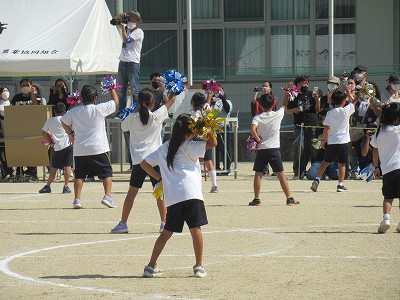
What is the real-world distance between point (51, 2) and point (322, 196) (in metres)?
8.56

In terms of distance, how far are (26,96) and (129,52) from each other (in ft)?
12.2

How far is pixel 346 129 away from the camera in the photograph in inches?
712

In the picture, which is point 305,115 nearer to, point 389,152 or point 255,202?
point 255,202

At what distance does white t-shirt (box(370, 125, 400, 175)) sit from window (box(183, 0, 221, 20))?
16.8m

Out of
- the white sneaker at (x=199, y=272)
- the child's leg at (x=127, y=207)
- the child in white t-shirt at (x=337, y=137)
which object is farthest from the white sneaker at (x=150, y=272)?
the child in white t-shirt at (x=337, y=137)

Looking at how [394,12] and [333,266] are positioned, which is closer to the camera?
[333,266]

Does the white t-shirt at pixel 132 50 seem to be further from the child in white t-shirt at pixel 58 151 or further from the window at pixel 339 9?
the window at pixel 339 9

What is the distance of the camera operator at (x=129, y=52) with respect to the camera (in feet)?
65.0

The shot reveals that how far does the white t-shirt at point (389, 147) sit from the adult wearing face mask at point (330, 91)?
8288 mm

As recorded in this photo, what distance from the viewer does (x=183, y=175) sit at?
31.3 feet

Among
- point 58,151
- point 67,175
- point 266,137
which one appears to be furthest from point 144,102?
point 58,151

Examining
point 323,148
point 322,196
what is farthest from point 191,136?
point 323,148

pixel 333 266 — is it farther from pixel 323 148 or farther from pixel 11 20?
pixel 11 20

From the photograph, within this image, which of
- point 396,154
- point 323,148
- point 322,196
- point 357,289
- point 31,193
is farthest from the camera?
point 323,148
